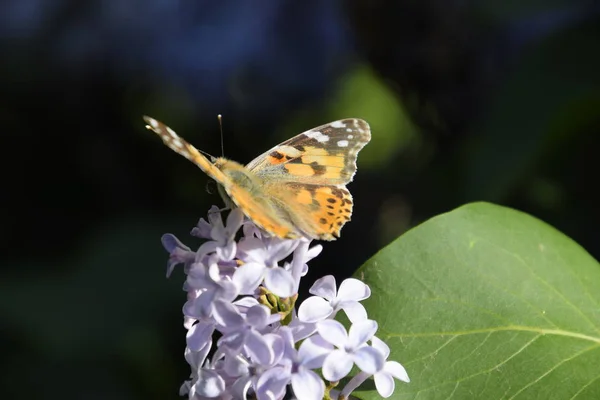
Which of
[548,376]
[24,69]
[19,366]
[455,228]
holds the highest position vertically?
[455,228]

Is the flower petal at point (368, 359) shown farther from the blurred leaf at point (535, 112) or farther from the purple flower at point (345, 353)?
the blurred leaf at point (535, 112)

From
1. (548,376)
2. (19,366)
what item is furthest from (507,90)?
(19,366)

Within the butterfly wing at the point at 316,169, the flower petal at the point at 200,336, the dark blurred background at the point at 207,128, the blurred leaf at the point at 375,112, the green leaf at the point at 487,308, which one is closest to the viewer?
the flower petal at the point at 200,336

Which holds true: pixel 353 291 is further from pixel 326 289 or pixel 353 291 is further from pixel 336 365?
pixel 336 365

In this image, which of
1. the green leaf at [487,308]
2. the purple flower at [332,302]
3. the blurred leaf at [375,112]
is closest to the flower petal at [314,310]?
the purple flower at [332,302]

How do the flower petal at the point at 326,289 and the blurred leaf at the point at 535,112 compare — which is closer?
the flower petal at the point at 326,289

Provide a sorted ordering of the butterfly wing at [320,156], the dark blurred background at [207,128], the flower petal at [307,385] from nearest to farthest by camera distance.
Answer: the flower petal at [307,385]
the butterfly wing at [320,156]
the dark blurred background at [207,128]

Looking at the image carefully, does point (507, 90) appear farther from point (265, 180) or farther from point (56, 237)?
point (56, 237)
